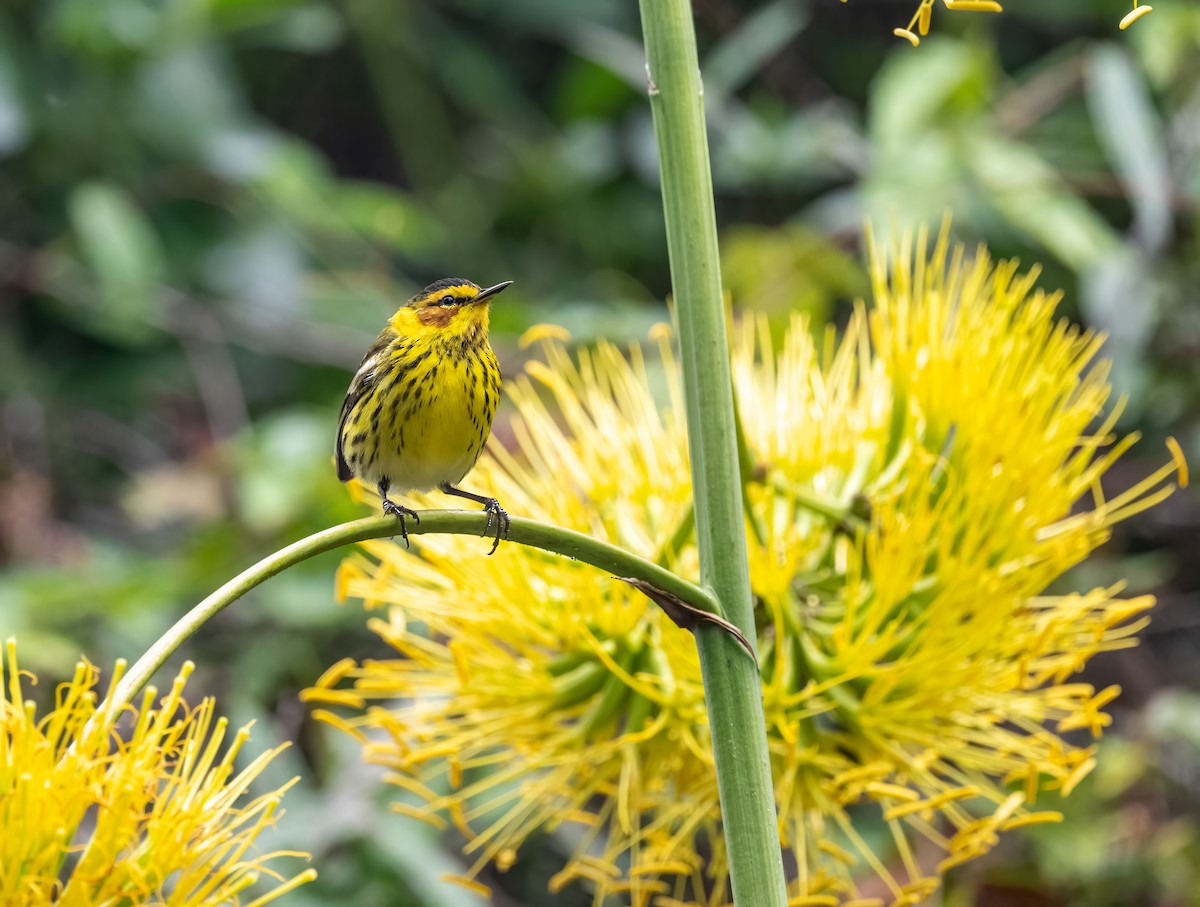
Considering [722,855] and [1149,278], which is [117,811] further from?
[1149,278]

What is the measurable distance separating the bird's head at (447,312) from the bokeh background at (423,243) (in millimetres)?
485

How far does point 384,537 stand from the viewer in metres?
0.60

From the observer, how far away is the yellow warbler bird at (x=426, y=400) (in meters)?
0.94

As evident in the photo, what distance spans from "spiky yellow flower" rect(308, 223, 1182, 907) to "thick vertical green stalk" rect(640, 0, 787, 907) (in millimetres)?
152

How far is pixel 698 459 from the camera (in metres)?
0.65

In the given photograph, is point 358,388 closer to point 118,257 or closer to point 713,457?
point 713,457

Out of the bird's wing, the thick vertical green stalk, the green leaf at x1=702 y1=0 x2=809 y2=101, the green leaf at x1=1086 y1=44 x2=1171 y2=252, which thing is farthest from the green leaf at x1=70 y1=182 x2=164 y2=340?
the thick vertical green stalk

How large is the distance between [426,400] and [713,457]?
36 centimetres

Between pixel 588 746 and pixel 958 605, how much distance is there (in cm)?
25

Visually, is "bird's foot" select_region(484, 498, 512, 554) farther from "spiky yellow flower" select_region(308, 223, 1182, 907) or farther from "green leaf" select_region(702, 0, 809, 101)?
"green leaf" select_region(702, 0, 809, 101)

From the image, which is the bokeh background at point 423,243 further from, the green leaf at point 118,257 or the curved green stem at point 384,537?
the curved green stem at point 384,537

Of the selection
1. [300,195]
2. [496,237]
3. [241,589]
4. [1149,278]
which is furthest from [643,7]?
[496,237]

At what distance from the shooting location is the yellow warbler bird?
94 centimetres

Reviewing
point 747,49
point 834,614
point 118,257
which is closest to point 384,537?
point 834,614
